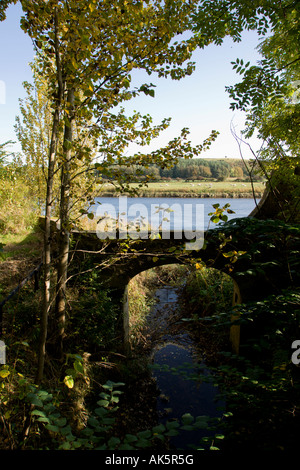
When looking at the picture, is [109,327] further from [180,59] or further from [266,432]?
[180,59]

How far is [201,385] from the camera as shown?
680 cm

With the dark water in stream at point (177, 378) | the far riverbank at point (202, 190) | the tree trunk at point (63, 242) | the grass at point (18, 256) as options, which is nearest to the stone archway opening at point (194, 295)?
the dark water in stream at point (177, 378)

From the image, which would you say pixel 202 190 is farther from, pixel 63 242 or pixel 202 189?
pixel 63 242

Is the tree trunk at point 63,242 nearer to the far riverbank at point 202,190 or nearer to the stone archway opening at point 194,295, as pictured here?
the stone archway opening at point 194,295

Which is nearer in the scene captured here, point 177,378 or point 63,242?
point 63,242

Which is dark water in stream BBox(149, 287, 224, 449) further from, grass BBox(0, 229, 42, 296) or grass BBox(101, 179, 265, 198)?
grass BBox(101, 179, 265, 198)

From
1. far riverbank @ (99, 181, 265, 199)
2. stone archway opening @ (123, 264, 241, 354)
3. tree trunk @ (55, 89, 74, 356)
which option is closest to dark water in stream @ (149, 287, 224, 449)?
stone archway opening @ (123, 264, 241, 354)

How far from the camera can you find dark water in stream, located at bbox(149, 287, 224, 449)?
5.36m

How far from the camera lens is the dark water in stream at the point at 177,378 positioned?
5355mm

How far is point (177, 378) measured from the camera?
7.08 meters

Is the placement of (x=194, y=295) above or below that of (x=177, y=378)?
above

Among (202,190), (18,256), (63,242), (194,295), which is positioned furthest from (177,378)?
(202,190)

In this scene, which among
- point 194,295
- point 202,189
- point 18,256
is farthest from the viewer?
point 194,295

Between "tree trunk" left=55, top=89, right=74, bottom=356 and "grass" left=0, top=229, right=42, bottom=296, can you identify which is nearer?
"tree trunk" left=55, top=89, right=74, bottom=356
